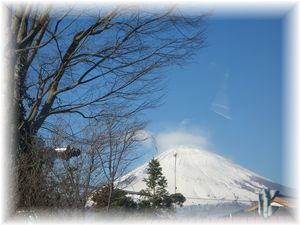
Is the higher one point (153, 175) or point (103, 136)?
point (103, 136)

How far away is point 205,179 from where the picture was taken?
246 inches

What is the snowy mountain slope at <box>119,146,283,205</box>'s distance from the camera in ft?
18.5

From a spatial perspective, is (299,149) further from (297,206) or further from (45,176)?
(45,176)

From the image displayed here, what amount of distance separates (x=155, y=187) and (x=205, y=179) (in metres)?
0.70

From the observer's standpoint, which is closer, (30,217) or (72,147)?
(30,217)

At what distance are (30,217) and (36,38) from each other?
361 centimetres

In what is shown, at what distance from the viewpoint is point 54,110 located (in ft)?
28.1

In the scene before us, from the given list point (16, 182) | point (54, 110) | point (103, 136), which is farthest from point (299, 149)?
point (54, 110)

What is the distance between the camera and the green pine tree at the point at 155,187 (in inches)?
249

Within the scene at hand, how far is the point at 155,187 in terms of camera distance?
645cm

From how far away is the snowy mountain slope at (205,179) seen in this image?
565 cm

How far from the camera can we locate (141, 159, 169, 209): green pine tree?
20.7 feet

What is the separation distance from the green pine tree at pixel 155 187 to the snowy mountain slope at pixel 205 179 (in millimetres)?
86

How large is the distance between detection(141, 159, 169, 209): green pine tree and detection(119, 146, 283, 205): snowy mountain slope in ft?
0.28
